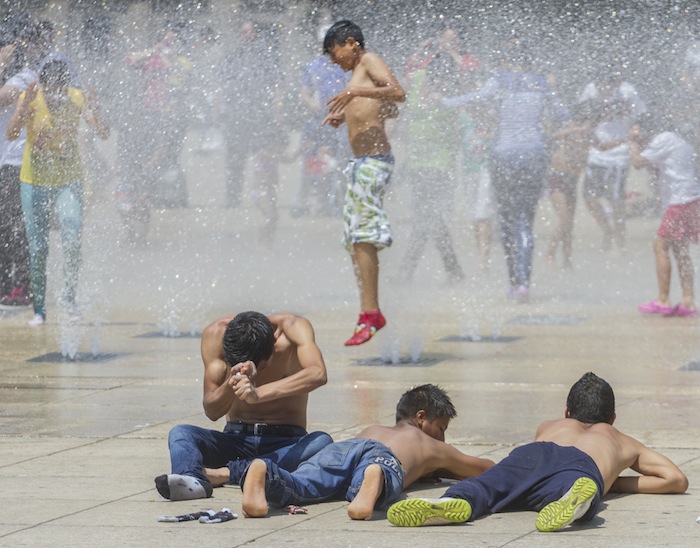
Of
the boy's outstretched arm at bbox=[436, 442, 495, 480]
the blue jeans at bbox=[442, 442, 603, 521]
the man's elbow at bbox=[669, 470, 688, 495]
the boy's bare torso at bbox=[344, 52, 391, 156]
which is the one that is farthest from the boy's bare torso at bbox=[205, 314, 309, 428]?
the boy's bare torso at bbox=[344, 52, 391, 156]

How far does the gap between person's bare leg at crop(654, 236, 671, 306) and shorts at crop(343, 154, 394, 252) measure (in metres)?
2.59

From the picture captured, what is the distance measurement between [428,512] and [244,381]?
2.57 feet

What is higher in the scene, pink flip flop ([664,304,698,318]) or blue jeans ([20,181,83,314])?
blue jeans ([20,181,83,314])

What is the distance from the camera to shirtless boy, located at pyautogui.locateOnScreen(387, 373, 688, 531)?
180 inches

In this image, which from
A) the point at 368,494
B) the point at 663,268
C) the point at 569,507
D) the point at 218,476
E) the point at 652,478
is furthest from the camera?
the point at 663,268

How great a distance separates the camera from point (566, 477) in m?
4.76

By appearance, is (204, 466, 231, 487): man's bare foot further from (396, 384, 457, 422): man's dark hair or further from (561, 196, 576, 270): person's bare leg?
(561, 196, 576, 270): person's bare leg

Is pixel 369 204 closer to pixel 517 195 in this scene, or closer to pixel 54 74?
pixel 54 74

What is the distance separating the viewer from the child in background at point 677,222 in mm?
10227

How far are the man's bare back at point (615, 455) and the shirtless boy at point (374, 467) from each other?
33cm

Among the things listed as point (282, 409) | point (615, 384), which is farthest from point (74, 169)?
point (282, 409)

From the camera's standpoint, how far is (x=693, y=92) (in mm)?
12852

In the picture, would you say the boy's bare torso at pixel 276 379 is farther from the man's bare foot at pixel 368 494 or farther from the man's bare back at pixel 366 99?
the man's bare back at pixel 366 99

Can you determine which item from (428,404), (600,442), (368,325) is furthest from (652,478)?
(368,325)
